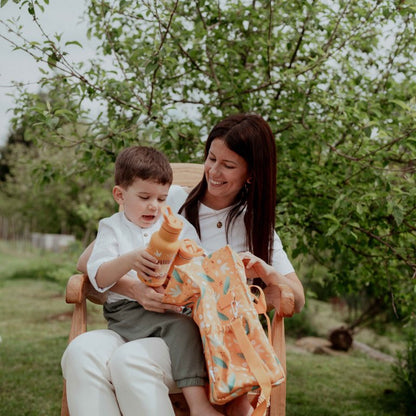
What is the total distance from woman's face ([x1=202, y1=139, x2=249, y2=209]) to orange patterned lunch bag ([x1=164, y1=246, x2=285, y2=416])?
19.3 inches

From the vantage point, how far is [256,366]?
1.62 m

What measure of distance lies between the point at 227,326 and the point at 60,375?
2.95 meters

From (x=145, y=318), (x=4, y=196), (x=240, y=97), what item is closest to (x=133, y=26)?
(x=240, y=97)

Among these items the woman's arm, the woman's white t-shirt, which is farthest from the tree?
the woman's arm

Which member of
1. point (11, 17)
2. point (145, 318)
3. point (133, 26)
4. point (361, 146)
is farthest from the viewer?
point (133, 26)

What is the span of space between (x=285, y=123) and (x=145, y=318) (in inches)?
60.8

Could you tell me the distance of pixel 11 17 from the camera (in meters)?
2.56

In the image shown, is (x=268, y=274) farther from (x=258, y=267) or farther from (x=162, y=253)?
(x=162, y=253)

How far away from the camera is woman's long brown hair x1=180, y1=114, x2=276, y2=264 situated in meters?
2.23

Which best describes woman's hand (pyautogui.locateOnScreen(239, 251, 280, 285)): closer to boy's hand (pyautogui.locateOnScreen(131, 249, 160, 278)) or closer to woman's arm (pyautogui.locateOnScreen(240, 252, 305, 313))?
woman's arm (pyautogui.locateOnScreen(240, 252, 305, 313))

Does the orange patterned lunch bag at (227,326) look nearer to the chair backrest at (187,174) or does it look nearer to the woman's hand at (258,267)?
the woman's hand at (258,267)

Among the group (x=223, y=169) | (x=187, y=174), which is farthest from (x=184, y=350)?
(x=187, y=174)

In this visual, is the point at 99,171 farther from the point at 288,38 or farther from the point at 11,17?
the point at 288,38

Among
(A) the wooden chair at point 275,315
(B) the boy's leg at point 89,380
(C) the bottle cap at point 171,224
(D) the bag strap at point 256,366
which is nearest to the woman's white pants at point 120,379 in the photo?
(B) the boy's leg at point 89,380
